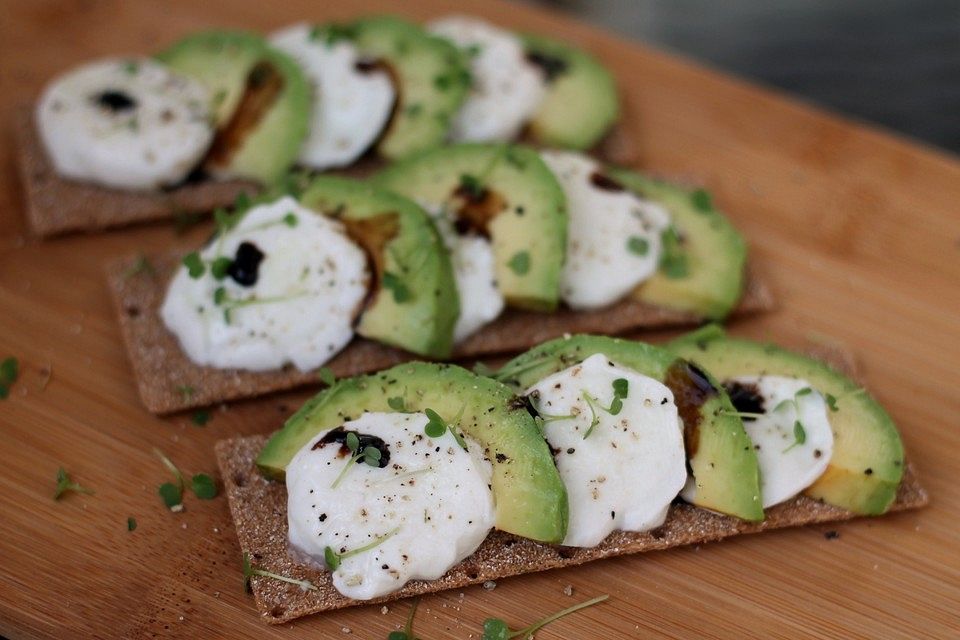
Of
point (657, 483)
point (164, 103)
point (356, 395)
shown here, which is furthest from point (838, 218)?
point (164, 103)

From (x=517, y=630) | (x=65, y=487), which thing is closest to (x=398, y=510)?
(x=517, y=630)

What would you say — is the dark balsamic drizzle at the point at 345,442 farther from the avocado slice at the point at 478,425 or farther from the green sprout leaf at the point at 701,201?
the green sprout leaf at the point at 701,201

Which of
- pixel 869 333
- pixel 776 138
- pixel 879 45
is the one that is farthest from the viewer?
pixel 879 45

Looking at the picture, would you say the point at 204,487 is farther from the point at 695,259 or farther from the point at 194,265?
the point at 695,259

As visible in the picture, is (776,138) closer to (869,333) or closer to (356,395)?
(869,333)

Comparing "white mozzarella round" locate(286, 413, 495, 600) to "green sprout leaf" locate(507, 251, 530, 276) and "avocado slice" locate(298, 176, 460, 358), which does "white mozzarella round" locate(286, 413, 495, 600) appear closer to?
"avocado slice" locate(298, 176, 460, 358)

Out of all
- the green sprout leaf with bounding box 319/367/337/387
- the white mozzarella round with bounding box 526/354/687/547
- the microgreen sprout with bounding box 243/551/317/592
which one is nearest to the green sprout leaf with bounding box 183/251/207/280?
the green sprout leaf with bounding box 319/367/337/387
